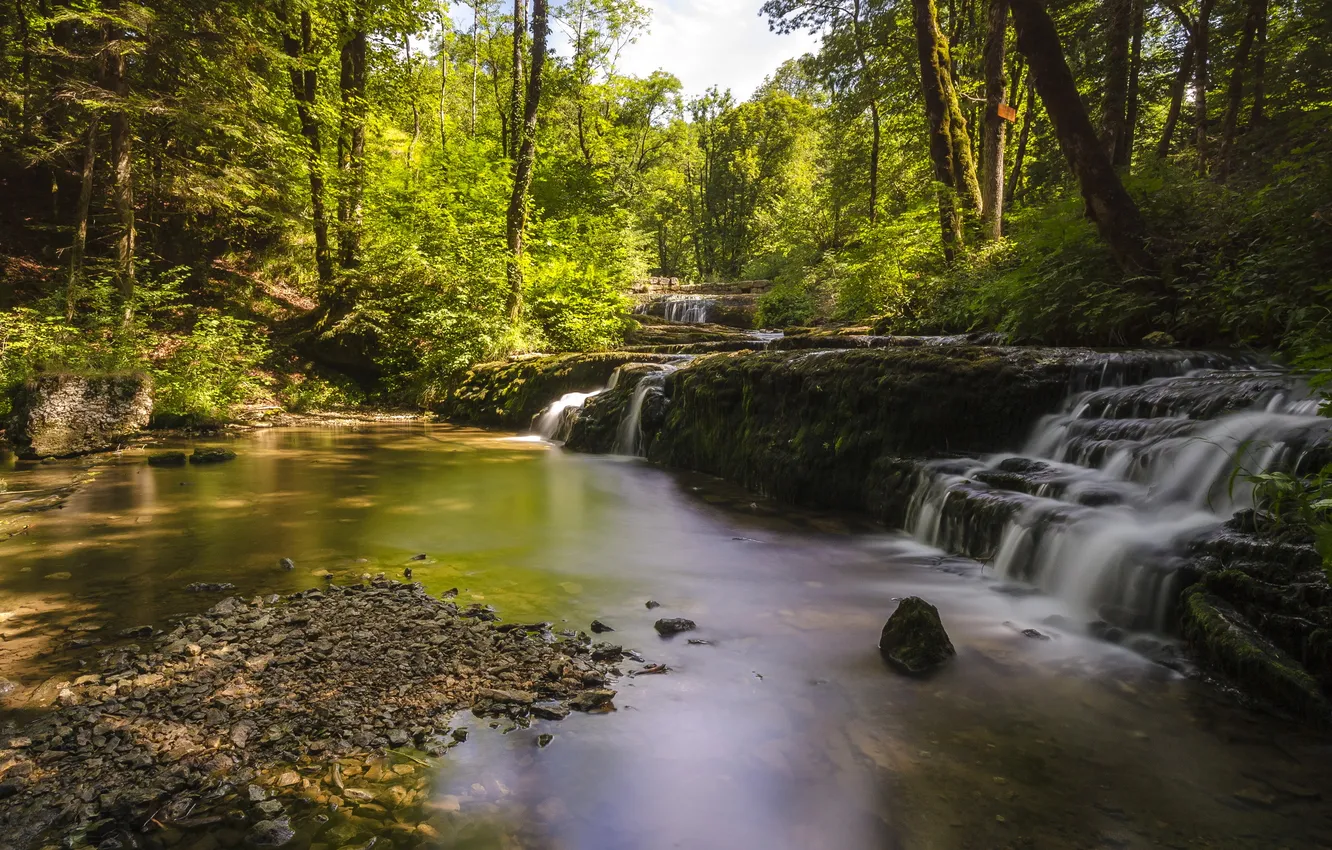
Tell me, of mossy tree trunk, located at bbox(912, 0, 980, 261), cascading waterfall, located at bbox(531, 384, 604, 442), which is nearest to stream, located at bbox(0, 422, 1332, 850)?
cascading waterfall, located at bbox(531, 384, 604, 442)

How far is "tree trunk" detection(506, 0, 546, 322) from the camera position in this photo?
15719 millimetres

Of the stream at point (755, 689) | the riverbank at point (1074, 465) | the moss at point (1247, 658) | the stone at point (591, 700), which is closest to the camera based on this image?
the stream at point (755, 689)

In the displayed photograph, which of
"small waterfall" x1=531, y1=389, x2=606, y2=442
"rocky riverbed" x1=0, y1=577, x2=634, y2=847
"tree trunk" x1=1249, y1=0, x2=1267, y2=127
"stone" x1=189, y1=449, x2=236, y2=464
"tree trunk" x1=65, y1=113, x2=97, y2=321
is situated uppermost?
"tree trunk" x1=1249, y1=0, x2=1267, y2=127

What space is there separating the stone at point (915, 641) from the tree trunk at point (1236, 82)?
1398 cm

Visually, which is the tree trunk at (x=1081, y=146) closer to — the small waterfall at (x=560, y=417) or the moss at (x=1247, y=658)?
the moss at (x=1247, y=658)

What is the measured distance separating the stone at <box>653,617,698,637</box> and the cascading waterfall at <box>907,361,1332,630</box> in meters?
2.41

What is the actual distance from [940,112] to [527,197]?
32.4 feet

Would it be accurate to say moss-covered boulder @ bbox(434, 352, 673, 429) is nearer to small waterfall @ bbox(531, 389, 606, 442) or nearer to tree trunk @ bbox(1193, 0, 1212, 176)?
small waterfall @ bbox(531, 389, 606, 442)

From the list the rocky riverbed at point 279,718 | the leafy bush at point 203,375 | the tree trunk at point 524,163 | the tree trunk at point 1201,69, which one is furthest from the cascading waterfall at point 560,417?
the tree trunk at point 1201,69

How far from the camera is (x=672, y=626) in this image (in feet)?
12.9

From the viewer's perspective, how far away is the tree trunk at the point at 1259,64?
522 inches

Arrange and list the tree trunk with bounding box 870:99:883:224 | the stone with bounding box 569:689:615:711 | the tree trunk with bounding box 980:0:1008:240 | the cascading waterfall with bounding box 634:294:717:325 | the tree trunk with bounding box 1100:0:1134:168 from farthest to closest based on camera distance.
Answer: the cascading waterfall with bounding box 634:294:717:325
the tree trunk with bounding box 870:99:883:224
the tree trunk with bounding box 980:0:1008:240
the tree trunk with bounding box 1100:0:1134:168
the stone with bounding box 569:689:615:711

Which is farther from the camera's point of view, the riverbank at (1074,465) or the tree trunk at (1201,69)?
the tree trunk at (1201,69)

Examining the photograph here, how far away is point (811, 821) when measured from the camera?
90.6 inches
